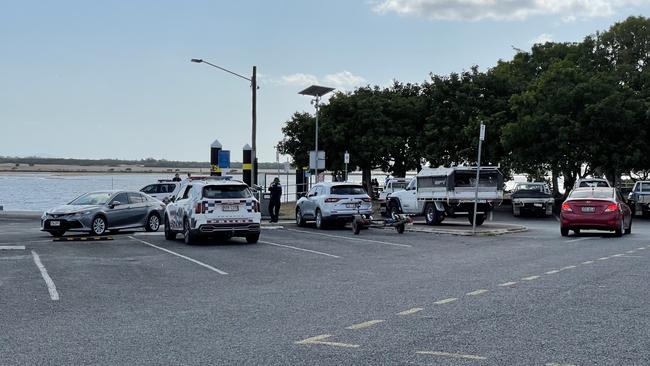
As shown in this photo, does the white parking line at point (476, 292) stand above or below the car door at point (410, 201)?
below

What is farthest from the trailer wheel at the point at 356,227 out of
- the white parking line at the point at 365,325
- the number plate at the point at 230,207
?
the white parking line at the point at 365,325

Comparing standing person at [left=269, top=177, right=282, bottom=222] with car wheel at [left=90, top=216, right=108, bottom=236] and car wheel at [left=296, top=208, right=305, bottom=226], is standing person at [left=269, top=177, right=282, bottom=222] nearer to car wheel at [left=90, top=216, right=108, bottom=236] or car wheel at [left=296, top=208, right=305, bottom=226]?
car wheel at [left=296, top=208, right=305, bottom=226]

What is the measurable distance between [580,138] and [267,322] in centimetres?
3532

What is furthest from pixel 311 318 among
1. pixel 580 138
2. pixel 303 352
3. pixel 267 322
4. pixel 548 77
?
pixel 548 77

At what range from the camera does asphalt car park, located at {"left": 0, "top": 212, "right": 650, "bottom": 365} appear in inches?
279

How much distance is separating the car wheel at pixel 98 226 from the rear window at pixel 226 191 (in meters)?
5.29

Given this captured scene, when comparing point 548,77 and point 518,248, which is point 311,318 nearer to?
point 518,248

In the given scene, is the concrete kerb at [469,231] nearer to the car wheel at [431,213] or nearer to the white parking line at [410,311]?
the car wheel at [431,213]

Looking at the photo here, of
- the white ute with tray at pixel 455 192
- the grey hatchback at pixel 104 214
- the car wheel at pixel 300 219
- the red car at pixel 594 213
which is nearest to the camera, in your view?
the red car at pixel 594 213

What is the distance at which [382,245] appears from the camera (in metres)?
20.2

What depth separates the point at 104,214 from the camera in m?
23.8

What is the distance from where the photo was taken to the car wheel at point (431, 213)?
95.1ft

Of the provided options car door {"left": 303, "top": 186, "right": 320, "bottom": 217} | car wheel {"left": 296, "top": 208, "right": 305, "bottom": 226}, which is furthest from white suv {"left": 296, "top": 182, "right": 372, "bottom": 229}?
car wheel {"left": 296, "top": 208, "right": 305, "bottom": 226}

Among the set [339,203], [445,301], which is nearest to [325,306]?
[445,301]
